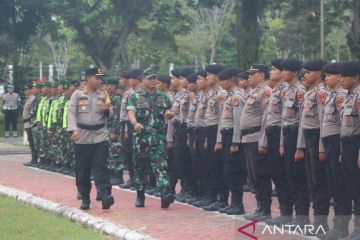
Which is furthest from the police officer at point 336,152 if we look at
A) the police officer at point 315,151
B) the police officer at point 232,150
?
the police officer at point 232,150

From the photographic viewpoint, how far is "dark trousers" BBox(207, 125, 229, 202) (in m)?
14.4

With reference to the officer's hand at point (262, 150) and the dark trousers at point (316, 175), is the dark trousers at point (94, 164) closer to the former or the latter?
the officer's hand at point (262, 150)

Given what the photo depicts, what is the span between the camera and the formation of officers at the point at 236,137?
11039mm

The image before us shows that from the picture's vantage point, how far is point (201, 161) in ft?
49.2

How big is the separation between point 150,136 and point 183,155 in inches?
67.5

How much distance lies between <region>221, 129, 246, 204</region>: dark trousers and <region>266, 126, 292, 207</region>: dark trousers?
974 mm

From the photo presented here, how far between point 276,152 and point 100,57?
3344 centimetres

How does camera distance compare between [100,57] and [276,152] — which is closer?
[276,152]

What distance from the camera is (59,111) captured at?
20891mm

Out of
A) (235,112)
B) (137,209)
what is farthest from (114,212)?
(235,112)

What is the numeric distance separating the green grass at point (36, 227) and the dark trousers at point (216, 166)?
249 centimetres

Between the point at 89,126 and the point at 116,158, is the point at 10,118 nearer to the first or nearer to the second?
the point at 116,158

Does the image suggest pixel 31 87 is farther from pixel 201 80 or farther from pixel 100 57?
pixel 100 57

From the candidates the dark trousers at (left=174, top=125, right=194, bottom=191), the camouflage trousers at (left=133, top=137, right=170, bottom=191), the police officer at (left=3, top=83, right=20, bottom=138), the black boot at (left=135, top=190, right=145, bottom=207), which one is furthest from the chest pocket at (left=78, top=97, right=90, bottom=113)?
the police officer at (left=3, top=83, right=20, bottom=138)
